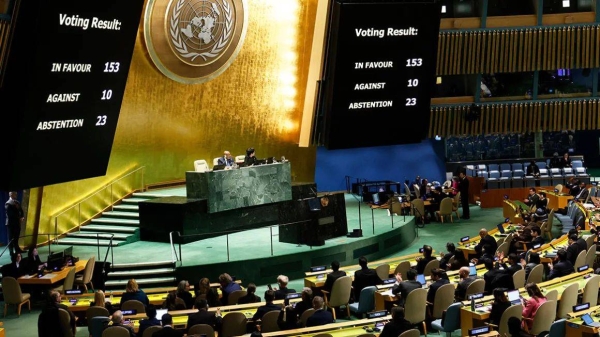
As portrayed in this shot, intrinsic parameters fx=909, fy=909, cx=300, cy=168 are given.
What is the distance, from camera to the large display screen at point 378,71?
16688mm

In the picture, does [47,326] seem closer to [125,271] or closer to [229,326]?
[229,326]

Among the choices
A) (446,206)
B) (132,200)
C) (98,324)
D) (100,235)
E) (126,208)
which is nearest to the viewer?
(98,324)

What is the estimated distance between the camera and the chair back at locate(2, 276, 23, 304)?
1689 centimetres

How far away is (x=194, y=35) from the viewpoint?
81.4ft

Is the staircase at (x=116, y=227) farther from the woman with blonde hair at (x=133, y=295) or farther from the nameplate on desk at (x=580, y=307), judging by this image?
the nameplate on desk at (x=580, y=307)

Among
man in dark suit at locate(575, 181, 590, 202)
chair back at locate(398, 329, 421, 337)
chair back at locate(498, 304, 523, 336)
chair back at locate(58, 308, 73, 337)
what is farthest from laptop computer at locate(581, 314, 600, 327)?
man in dark suit at locate(575, 181, 590, 202)

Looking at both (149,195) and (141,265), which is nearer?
(141,265)

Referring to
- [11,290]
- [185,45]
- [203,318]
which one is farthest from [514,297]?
[185,45]

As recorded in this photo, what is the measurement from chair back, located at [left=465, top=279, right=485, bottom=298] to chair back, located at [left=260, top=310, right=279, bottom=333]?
341cm

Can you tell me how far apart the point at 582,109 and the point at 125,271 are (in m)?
18.5

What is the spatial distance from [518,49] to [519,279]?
16.3 metres

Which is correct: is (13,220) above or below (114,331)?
above

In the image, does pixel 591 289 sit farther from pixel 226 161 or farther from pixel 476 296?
pixel 226 161

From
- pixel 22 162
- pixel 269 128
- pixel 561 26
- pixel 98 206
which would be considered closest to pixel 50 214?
pixel 98 206
